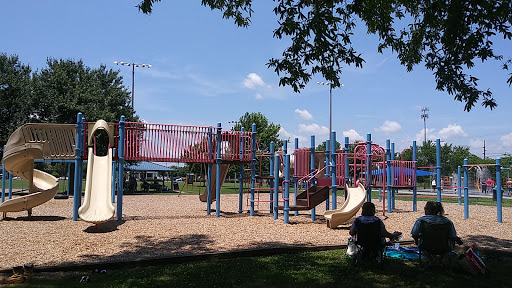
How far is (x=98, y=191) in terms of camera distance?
1137 cm

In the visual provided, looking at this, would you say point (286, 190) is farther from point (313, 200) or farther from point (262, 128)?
point (262, 128)

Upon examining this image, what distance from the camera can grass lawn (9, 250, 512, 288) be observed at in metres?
5.45

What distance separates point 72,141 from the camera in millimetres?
13625

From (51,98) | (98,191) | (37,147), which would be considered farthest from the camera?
(51,98)

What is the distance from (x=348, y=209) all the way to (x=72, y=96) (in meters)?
22.8

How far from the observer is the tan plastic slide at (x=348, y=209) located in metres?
11.6

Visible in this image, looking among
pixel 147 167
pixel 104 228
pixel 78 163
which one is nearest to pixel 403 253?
pixel 104 228

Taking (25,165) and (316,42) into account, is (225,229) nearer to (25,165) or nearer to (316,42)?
(316,42)

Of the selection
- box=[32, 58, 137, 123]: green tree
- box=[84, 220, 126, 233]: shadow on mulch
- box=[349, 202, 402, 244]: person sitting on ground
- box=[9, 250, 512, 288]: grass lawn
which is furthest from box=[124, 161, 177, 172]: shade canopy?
box=[349, 202, 402, 244]: person sitting on ground

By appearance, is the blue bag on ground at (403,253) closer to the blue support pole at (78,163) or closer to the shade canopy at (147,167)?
the blue support pole at (78,163)

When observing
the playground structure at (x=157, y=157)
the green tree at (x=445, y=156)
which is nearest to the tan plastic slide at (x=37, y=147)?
the playground structure at (x=157, y=157)

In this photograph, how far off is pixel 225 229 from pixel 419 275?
19.5 ft

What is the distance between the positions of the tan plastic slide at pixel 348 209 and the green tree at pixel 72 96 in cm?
2045

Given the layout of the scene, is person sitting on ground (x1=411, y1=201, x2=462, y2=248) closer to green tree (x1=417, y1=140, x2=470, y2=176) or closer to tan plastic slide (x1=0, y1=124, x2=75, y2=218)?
tan plastic slide (x1=0, y1=124, x2=75, y2=218)
